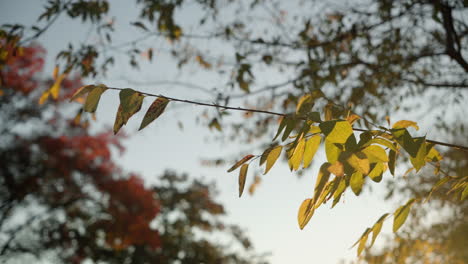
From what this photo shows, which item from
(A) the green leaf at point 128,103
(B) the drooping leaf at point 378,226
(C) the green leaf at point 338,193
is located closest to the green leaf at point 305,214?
(C) the green leaf at point 338,193

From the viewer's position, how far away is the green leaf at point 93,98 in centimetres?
65

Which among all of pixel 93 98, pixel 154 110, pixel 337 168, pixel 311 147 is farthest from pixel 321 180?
pixel 93 98

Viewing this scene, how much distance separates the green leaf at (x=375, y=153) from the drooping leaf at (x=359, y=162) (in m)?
0.05

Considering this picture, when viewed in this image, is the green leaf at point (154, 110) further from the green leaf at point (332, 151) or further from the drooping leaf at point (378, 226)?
the drooping leaf at point (378, 226)

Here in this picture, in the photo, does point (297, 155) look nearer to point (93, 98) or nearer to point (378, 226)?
point (378, 226)

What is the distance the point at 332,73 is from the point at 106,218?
10.7 meters

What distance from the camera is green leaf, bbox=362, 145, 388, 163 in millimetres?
547

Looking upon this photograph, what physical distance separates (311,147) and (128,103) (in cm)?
40

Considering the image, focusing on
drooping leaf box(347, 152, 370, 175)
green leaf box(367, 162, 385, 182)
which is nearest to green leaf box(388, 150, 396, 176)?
green leaf box(367, 162, 385, 182)

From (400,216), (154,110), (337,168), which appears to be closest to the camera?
(337,168)

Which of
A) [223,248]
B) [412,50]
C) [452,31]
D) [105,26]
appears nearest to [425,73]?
[412,50]

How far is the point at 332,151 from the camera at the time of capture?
1.82 ft

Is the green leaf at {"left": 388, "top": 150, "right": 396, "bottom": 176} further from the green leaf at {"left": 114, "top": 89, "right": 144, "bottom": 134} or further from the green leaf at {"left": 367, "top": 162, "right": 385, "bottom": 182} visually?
the green leaf at {"left": 114, "top": 89, "right": 144, "bottom": 134}

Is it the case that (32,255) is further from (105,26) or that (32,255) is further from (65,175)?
(105,26)
